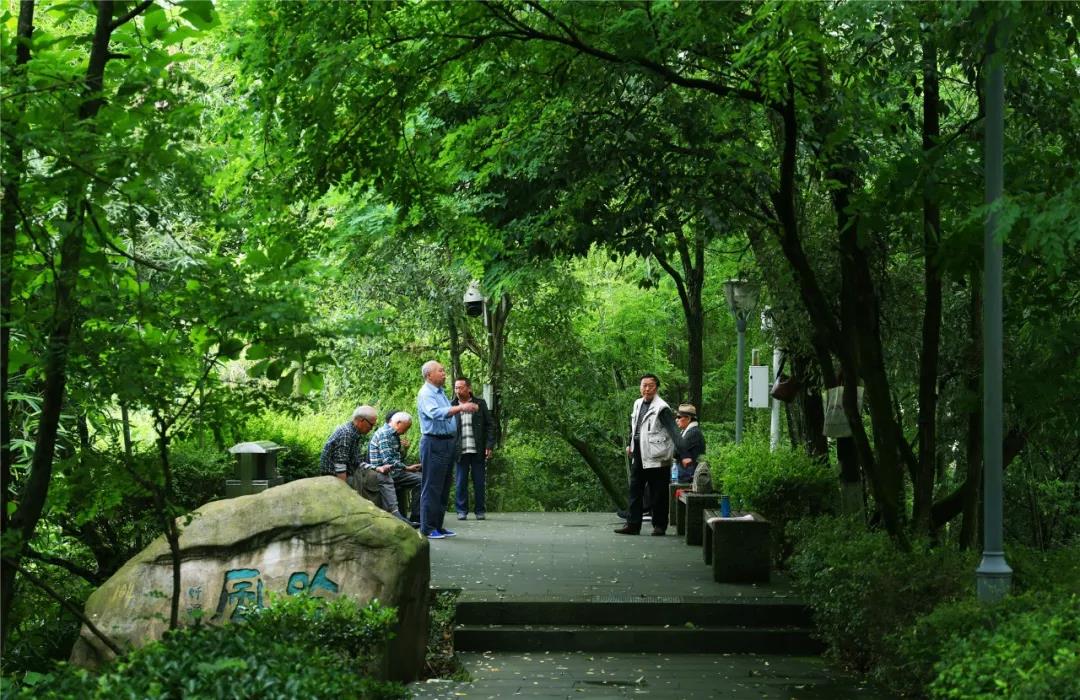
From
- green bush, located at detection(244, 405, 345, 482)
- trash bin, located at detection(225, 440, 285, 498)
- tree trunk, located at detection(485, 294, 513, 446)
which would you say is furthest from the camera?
tree trunk, located at detection(485, 294, 513, 446)

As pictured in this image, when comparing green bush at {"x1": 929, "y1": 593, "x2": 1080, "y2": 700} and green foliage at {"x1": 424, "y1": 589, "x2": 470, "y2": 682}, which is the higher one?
green bush at {"x1": 929, "y1": 593, "x2": 1080, "y2": 700}

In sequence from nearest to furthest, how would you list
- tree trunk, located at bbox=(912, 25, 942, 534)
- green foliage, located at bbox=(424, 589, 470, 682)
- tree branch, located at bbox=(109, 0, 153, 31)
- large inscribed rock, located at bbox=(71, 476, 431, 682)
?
tree branch, located at bbox=(109, 0, 153, 31) → large inscribed rock, located at bbox=(71, 476, 431, 682) → tree trunk, located at bbox=(912, 25, 942, 534) → green foliage, located at bbox=(424, 589, 470, 682)

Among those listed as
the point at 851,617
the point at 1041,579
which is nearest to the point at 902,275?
the point at 851,617

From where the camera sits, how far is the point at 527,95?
11.4 meters

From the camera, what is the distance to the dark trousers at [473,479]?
2138 cm

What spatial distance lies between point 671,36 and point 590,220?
481cm

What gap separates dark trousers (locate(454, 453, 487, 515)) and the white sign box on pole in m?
4.45

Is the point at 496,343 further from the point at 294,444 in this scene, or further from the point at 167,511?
the point at 167,511

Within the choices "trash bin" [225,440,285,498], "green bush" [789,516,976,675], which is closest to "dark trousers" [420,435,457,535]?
"trash bin" [225,440,285,498]

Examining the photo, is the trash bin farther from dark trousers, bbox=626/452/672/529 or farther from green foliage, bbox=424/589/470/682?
dark trousers, bbox=626/452/672/529

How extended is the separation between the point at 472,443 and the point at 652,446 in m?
3.87

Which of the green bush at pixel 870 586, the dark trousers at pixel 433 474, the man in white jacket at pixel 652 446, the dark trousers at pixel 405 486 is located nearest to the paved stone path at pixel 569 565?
the dark trousers at pixel 433 474

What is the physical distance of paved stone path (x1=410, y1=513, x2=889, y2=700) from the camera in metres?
10.7

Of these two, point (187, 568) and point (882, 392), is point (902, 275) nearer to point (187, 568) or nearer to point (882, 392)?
point (882, 392)
